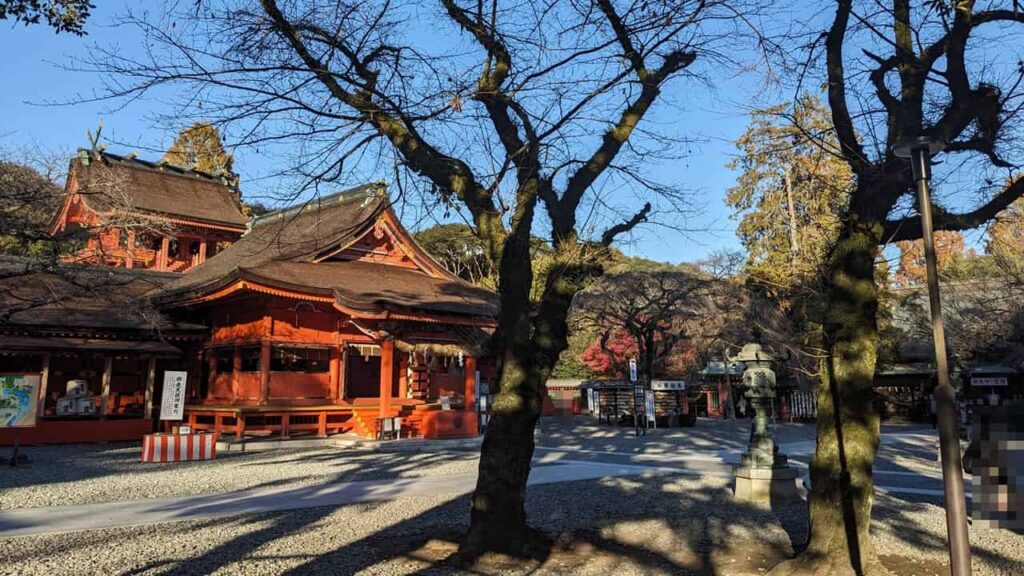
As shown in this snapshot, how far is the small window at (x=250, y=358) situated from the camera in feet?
64.3

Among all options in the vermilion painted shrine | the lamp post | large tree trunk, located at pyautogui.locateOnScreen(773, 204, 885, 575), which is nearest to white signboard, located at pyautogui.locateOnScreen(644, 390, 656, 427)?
the vermilion painted shrine

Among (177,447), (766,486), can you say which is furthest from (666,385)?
(177,447)

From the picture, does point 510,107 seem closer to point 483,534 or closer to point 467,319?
point 483,534

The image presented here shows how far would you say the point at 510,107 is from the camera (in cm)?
748

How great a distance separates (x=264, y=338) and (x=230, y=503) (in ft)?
30.8

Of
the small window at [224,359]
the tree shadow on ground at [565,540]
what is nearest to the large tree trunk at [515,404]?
the tree shadow on ground at [565,540]

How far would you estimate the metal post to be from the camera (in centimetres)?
461

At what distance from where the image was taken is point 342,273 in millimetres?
20750

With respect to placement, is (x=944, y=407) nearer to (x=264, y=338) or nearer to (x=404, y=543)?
(x=404, y=543)

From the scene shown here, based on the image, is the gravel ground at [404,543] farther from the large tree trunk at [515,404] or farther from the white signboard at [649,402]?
the white signboard at [649,402]

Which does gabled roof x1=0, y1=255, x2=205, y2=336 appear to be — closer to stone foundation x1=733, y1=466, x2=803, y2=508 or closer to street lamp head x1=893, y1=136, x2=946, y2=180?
stone foundation x1=733, y1=466, x2=803, y2=508

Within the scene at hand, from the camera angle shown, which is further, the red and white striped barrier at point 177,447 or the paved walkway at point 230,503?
the red and white striped barrier at point 177,447

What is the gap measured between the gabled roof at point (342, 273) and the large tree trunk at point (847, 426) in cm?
1056

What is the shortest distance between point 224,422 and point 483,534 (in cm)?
1529
